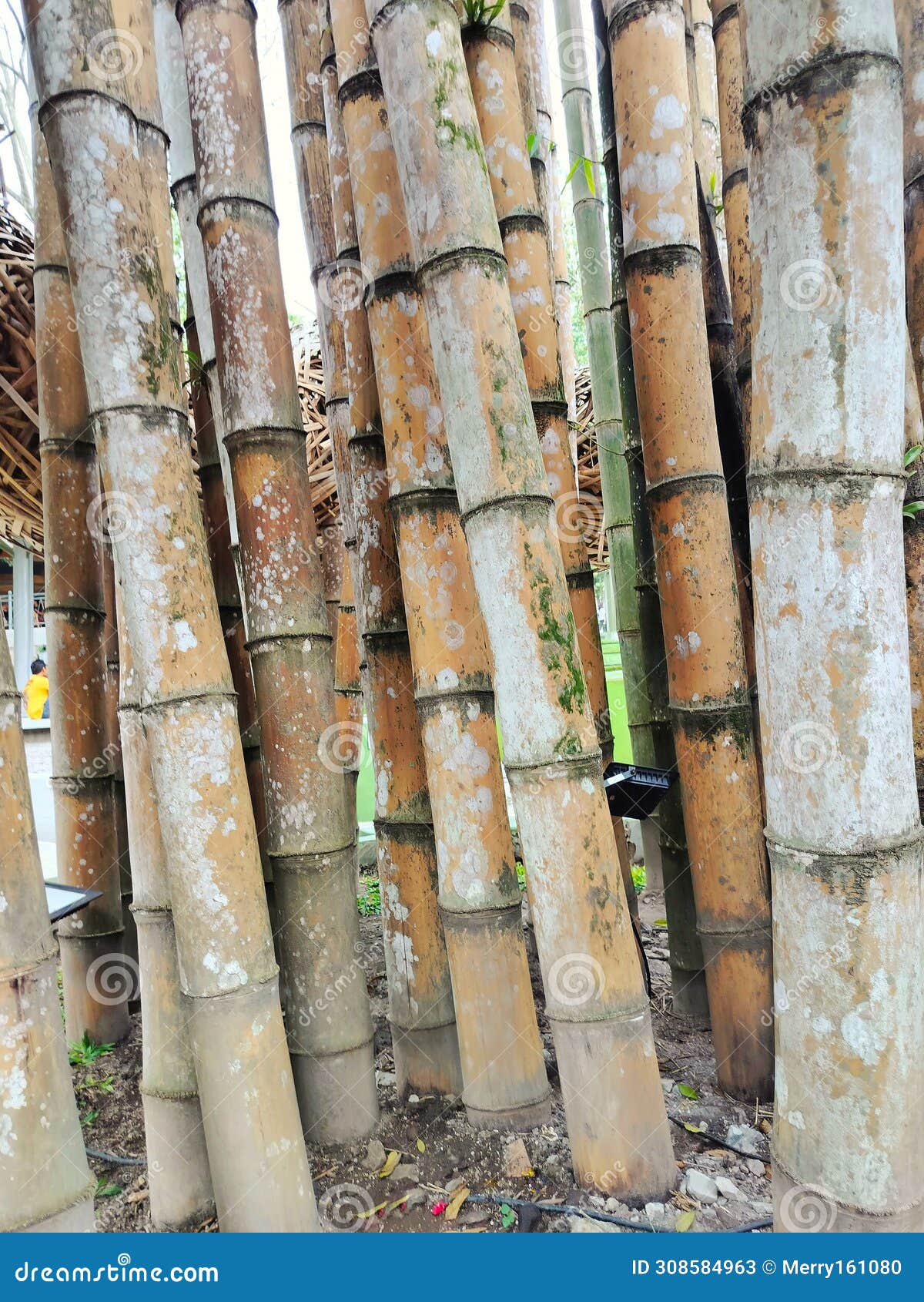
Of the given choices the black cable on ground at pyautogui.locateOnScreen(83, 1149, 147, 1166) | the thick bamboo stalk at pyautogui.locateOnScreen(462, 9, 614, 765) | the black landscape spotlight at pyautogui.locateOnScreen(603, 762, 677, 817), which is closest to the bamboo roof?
the thick bamboo stalk at pyautogui.locateOnScreen(462, 9, 614, 765)

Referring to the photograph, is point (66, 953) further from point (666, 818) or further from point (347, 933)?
point (666, 818)

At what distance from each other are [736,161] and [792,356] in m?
1.54

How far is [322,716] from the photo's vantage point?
180 cm

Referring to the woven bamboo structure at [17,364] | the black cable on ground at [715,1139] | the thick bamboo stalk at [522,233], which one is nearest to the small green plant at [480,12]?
the thick bamboo stalk at [522,233]

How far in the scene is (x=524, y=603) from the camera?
1496 mm

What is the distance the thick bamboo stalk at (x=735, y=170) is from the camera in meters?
2.17

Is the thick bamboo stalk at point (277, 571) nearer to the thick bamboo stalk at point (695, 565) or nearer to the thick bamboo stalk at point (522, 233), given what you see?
the thick bamboo stalk at point (522, 233)

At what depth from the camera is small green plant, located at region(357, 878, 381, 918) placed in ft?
13.6

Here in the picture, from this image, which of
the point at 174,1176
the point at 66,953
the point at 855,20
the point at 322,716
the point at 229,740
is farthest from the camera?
the point at 66,953

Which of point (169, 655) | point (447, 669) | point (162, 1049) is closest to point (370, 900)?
point (162, 1049)

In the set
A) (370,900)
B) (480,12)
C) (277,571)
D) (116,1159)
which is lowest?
(370,900)

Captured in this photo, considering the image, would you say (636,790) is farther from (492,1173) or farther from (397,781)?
(492,1173)

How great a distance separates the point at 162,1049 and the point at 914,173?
2.10 m

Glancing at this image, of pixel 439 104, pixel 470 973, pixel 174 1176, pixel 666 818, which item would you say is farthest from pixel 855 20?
pixel 174 1176
